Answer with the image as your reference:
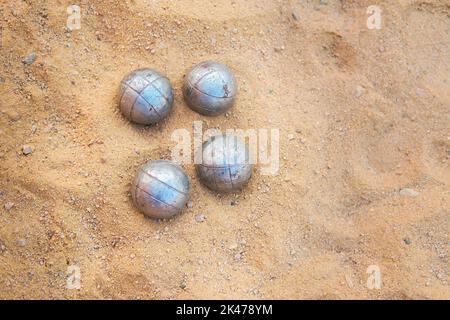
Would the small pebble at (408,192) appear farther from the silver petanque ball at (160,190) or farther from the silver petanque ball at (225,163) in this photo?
the silver petanque ball at (160,190)

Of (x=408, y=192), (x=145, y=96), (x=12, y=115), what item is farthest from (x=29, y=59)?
(x=408, y=192)

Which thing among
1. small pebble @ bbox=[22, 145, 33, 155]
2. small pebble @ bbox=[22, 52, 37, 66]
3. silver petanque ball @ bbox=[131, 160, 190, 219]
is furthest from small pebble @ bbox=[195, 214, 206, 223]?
small pebble @ bbox=[22, 52, 37, 66]

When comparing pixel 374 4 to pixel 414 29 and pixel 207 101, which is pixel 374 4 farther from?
pixel 207 101

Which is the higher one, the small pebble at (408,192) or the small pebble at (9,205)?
the small pebble at (408,192)

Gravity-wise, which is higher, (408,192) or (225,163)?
(225,163)

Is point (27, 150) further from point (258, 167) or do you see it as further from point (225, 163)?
point (258, 167)

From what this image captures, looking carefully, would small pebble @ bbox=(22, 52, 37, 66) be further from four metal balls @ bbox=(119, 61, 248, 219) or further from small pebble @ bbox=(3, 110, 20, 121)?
four metal balls @ bbox=(119, 61, 248, 219)

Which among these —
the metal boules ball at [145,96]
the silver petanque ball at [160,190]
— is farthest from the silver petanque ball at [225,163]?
the metal boules ball at [145,96]

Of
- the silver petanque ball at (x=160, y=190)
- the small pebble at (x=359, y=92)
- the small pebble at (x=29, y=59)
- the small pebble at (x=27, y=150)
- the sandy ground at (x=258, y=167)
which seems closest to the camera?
the silver petanque ball at (x=160, y=190)
